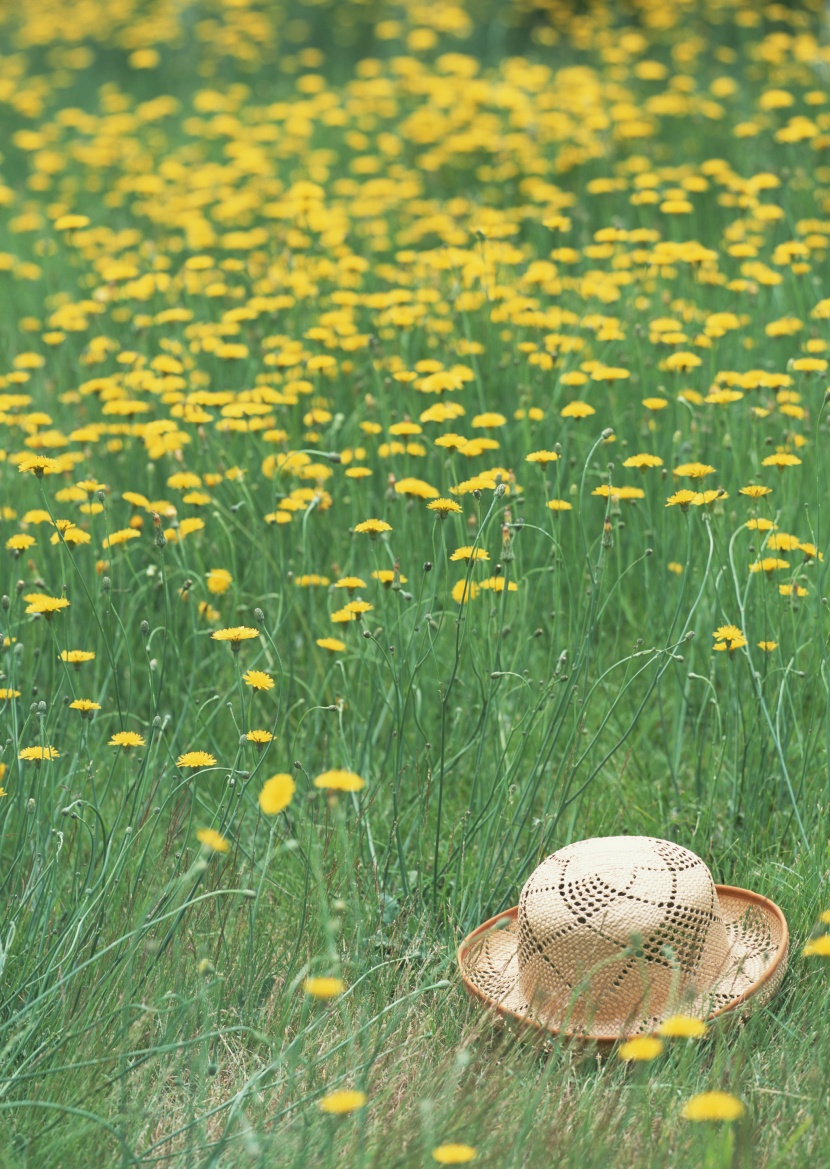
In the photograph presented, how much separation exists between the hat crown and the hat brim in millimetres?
24

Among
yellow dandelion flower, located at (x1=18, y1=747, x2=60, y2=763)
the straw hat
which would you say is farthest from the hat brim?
yellow dandelion flower, located at (x1=18, y1=747, x2=60, y2=763)

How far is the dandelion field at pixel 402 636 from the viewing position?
2.15 meters

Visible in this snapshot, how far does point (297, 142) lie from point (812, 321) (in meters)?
3.40

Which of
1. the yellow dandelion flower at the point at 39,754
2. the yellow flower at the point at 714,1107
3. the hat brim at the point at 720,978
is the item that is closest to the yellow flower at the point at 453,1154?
the yellow flower at the point at 714,1107

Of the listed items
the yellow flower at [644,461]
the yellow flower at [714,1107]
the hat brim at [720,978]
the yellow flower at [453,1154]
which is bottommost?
the hat brim at [720,978]

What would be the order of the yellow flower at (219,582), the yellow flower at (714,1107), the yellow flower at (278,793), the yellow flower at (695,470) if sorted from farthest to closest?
the yellow flower at (219,582) < the yellow flower at (695,470) < the yellow flower at (278,793) < the yellow flower at (714,1107)

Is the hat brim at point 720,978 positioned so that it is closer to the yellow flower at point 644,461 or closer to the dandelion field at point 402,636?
the dandelion field at point 402,636

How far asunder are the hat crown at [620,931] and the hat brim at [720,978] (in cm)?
2

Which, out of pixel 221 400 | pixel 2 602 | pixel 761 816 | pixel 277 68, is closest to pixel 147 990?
pixel 2 602

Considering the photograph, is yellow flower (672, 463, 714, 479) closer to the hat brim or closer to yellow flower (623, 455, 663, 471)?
yellow flower (623, 455, 663, 471)

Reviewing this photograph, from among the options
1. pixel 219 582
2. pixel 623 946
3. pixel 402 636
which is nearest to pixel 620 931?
pixel 623 946

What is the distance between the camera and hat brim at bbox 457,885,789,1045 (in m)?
2.23

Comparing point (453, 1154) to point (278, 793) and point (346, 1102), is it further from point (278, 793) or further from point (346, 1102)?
point (278, 793)

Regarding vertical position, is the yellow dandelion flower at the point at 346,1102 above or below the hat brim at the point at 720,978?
above
